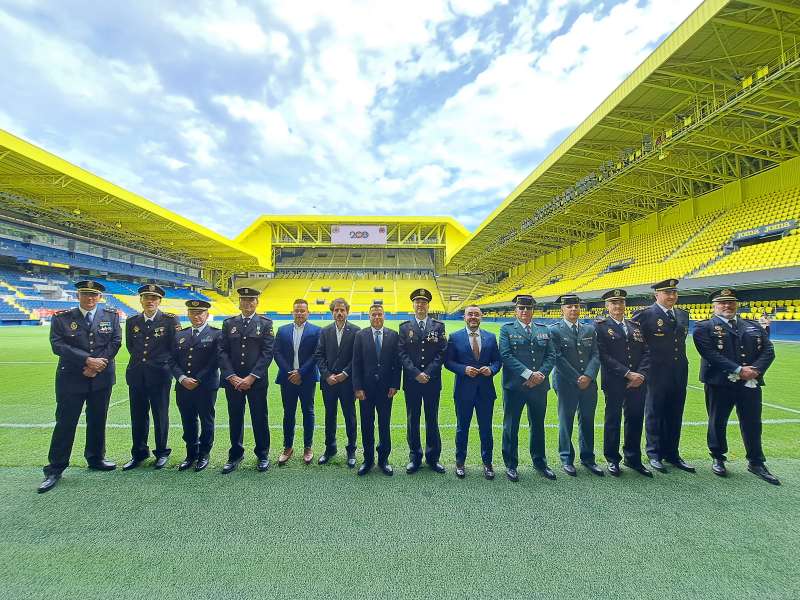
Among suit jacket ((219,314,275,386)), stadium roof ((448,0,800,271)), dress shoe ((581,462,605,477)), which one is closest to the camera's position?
dress shoe ((581,462,605,477))

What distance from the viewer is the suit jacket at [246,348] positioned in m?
3.80

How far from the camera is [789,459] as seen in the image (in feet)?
12.1

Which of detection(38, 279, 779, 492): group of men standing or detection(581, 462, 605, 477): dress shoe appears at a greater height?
detection(38, 279, 779, 492): group of men standing

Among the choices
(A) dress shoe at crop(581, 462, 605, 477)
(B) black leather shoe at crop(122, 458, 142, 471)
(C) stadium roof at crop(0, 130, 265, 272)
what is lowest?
(A) dress shoe at crop(581, 462, 605, 477)

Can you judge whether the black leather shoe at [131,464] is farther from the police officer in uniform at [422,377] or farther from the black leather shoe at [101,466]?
the police officer in uniform at [422,377]

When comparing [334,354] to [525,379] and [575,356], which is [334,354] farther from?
[575,356]

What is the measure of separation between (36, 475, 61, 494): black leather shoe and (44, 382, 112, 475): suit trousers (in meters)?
0.04

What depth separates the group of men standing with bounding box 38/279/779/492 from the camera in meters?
3.50

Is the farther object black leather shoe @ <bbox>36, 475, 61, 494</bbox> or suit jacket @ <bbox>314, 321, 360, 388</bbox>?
suit jacket @ <bbox>314, 321, 360, 388</bbox>

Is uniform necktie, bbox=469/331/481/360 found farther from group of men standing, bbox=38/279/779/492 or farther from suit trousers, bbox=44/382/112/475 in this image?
suit trousers, bbox=44/382/112/475

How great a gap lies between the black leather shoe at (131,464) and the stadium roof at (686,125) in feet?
52.0

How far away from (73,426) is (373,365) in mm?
2883

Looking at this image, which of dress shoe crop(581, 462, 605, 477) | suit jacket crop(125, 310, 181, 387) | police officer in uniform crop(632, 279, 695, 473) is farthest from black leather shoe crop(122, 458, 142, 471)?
police officer in uniform crop(632, 279, 695, 473)

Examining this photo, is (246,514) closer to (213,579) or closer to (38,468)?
(213,579)
